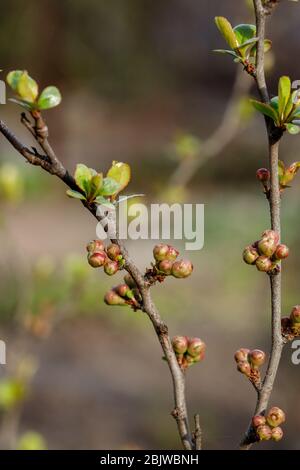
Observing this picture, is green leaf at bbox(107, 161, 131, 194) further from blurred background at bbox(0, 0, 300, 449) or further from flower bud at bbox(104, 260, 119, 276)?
blurred background at bbox(0, 0, 300, 449)

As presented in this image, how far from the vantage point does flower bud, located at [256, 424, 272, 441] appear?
423mm

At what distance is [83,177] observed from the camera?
0.43 meters

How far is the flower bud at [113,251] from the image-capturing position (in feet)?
1.39

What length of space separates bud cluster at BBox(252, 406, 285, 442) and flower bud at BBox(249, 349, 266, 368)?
0.13ft

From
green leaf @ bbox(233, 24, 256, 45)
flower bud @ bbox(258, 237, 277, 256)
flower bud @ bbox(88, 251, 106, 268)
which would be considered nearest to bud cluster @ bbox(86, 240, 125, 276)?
flower bud @ bbox(88, 251, 106, 268)

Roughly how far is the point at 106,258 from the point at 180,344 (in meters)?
0.09

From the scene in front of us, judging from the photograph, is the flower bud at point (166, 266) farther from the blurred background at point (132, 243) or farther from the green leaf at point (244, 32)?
the blurred background at point (132, 243)

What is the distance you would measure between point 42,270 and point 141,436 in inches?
41.6

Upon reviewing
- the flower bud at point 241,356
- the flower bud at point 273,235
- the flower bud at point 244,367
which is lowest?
the flower bud at point 244,367

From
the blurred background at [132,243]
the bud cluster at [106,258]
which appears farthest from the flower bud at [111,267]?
the blurred background at [132,243]

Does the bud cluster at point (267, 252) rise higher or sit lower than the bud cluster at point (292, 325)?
higher

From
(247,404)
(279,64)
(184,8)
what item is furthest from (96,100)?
(247,404)

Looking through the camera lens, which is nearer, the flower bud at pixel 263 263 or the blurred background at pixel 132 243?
the flower bud at pixel 263 263

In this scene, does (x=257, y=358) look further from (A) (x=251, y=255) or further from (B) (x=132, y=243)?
(B) (x=132, y=243)
